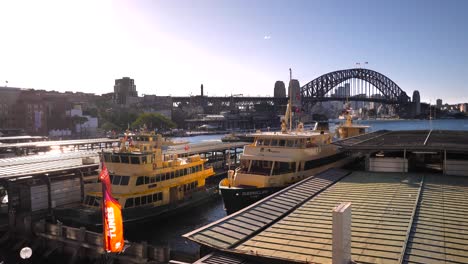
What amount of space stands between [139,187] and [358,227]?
19326 millimetres

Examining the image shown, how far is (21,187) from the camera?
2855 cm

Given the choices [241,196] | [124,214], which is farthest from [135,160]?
[241,196]

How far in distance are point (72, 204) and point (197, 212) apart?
35.3 feet

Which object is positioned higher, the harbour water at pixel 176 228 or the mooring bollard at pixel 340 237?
the mooring bollard at pixel 340 237

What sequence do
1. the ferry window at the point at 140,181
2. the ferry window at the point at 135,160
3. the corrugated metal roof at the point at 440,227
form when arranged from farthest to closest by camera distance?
1. the ferry window at the point at 135,160
2. the ferry window at the point at 140,181
3. the corrugated metal roof at the point at 440,227

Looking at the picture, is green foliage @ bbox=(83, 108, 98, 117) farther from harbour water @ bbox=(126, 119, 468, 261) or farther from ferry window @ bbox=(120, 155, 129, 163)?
ferry window @ bbox=(120, 155, 129, 163)

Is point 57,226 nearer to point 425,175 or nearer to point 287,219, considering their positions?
point 287,219

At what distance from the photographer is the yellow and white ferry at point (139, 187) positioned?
1150 inches

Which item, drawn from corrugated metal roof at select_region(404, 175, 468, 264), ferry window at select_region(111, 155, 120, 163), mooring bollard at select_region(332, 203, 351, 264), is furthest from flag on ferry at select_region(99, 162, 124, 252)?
ferry window at select_region(111, 155, 120, 163)

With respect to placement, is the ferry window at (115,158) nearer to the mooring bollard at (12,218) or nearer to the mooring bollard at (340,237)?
the mooring bollard at (12,218)

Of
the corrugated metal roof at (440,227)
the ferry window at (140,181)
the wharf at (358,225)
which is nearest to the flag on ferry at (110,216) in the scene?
the wharf at (358,225)

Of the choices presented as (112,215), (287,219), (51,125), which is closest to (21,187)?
(112,215)

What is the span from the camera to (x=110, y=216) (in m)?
14.4

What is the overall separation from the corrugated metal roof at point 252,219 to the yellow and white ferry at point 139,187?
13055mm
